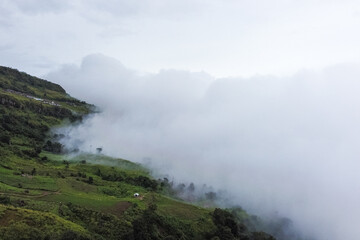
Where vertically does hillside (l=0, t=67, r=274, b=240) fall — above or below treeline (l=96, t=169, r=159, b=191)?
below

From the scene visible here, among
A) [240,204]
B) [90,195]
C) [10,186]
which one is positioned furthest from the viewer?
[240,204]

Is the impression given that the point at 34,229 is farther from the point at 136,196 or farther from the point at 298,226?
the point at 298,226

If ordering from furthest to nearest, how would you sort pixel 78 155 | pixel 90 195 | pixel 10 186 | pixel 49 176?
pixel 78 155
pixel 49 176
pixel 90 195
pixel 10 186

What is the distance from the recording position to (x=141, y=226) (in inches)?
3238

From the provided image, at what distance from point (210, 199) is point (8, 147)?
96.8 meters

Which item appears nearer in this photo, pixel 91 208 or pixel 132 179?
pixel 91 208

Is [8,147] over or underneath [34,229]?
over

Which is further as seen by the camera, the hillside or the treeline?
the treeline

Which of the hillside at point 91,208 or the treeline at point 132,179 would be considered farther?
the treeline at point 132,179

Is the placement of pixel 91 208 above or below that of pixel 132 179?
below

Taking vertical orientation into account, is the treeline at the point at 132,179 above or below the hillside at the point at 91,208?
above

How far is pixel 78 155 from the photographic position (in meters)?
196

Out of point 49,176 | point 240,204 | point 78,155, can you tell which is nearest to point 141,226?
point 49,176

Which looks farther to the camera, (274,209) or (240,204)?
(274,209)
